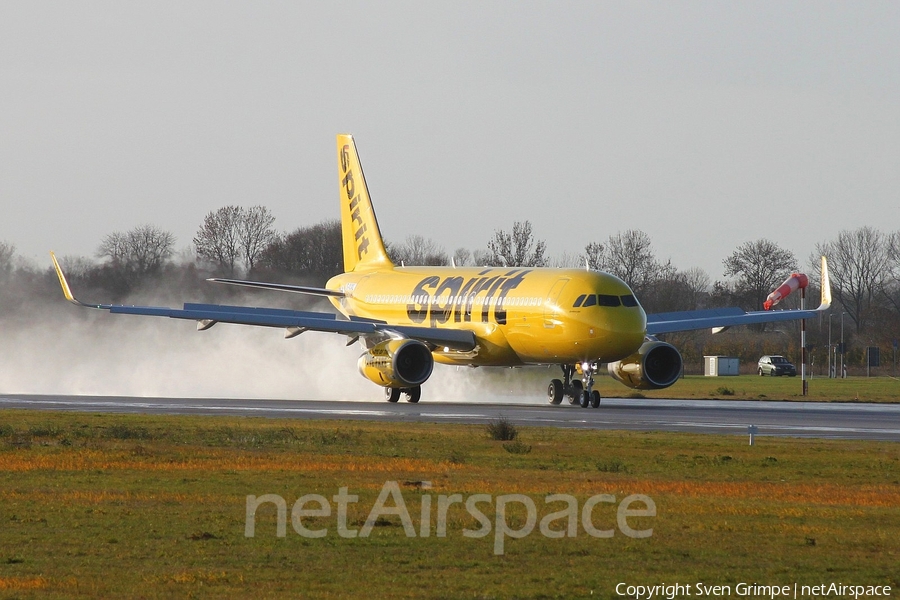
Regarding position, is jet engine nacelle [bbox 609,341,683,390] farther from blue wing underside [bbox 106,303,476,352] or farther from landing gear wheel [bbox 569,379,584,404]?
blue wing underside [bbox 106,303,476,352]

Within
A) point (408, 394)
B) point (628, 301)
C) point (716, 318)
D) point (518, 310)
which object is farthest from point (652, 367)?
point (408, 394)

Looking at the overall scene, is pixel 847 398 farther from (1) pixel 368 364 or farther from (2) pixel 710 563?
(2) pixel 710 563

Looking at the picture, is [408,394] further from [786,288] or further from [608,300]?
[786,288]

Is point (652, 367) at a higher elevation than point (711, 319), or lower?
lower

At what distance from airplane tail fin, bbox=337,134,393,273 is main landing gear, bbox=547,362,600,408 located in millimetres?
12604

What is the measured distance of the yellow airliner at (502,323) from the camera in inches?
1506

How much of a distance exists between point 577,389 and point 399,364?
17.6 feet

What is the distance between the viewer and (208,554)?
12195 mm

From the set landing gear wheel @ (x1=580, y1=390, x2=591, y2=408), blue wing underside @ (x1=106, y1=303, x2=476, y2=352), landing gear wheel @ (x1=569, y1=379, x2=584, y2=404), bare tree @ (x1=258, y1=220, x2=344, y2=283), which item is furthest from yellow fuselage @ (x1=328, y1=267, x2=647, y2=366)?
bare tree @ (x1=258, y1=220, x2=344, y2=283)

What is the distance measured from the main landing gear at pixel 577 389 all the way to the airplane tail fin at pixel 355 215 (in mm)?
12604

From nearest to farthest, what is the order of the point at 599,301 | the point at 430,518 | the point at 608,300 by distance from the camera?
the point at 430,518 → the point at 599,301 → the point at 608,300

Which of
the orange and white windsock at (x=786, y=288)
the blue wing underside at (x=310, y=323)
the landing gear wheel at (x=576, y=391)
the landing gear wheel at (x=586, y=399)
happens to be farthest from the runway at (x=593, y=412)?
the orange and white windsock at (x=786, y=288)

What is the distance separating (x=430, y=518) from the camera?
14.5 meters

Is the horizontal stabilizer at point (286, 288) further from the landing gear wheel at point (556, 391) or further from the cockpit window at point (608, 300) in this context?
the cockpit window at point (608, 300)
